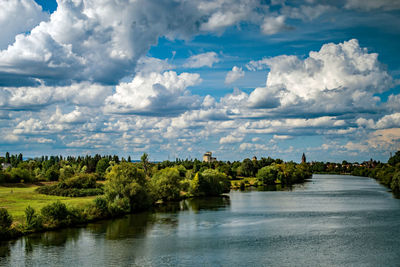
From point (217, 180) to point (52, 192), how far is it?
4304 centimetres

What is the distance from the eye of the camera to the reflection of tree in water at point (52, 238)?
43844mm

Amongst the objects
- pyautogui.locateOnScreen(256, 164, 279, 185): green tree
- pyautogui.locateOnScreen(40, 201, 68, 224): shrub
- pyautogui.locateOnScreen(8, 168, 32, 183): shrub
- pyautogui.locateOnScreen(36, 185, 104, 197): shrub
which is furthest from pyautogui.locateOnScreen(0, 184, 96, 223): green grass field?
pyautogui.locateOnScreen(256, 164, 279, 185): green tree

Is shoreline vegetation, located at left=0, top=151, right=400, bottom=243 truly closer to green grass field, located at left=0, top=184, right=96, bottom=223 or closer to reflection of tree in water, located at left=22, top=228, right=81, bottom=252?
green grass field, located at left=0, top=184, right=96, bottom=223

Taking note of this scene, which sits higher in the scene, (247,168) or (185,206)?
(247,168)

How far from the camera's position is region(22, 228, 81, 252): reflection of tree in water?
43844 mm

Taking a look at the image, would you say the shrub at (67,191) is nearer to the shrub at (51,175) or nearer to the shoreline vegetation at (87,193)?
the shoreline vegetation at (87,193)

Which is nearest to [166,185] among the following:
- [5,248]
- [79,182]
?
[79,182]

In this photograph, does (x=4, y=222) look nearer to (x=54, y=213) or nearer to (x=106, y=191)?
(x=54, y=213)

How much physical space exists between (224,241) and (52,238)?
21296 millimetres

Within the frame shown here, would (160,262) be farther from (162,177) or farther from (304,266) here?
(162,177)

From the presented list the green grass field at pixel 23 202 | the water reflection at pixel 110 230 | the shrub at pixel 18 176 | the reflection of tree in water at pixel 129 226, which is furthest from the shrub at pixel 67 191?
the reflection of tree in water at pixel 129 226

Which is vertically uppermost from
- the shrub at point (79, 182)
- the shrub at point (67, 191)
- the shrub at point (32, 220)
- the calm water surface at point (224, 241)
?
the shrub at point (79, 182)

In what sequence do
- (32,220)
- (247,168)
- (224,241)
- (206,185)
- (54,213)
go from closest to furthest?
(224,241)
(32,220)
(54,213)
(206,185)
(247,168)

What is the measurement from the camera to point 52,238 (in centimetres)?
4703
